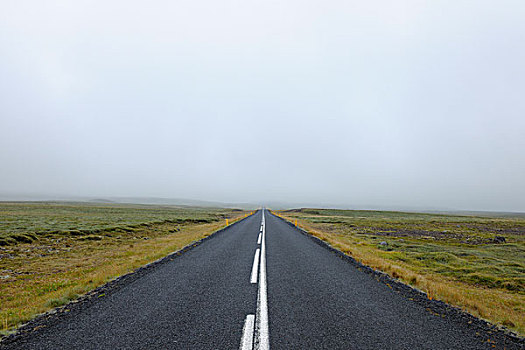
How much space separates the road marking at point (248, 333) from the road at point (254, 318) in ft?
0.06

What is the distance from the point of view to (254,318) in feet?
15.0

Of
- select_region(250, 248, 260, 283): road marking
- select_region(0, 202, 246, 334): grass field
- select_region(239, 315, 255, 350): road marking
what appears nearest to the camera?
select_region(239, 315, 255, 350): road marking

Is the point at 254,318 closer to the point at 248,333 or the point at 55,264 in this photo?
the point at 248,333

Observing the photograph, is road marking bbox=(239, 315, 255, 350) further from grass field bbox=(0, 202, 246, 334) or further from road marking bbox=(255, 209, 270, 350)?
grass field bbox=(0, 202, 246, 334)

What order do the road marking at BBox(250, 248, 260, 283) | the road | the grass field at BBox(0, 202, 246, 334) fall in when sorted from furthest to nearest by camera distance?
1. the road marking at BBox(250, 248, 260, 283)
2. the grass field at BBox(0, 202, 246, 334)
3. the road

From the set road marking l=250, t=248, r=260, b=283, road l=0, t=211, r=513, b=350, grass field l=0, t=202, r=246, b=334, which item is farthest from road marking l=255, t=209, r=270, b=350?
grass field l=0, t=202, r=246, b=334

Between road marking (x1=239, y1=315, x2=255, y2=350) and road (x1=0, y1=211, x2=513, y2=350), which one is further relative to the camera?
road (x1=0, y1=211, x2=513, y2=350)

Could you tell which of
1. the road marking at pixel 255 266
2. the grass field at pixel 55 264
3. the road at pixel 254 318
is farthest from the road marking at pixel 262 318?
the grass field at pixel 55 264

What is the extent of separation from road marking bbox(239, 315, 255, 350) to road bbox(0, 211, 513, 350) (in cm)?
2

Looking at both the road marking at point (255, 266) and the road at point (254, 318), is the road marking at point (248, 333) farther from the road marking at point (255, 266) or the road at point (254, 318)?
the road marking at point (255, 266)

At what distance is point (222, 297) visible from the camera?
5719mm

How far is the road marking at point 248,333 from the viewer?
3.55 meters

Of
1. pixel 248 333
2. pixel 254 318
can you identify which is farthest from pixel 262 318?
pixel 248 333

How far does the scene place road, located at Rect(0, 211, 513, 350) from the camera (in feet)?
12.3
